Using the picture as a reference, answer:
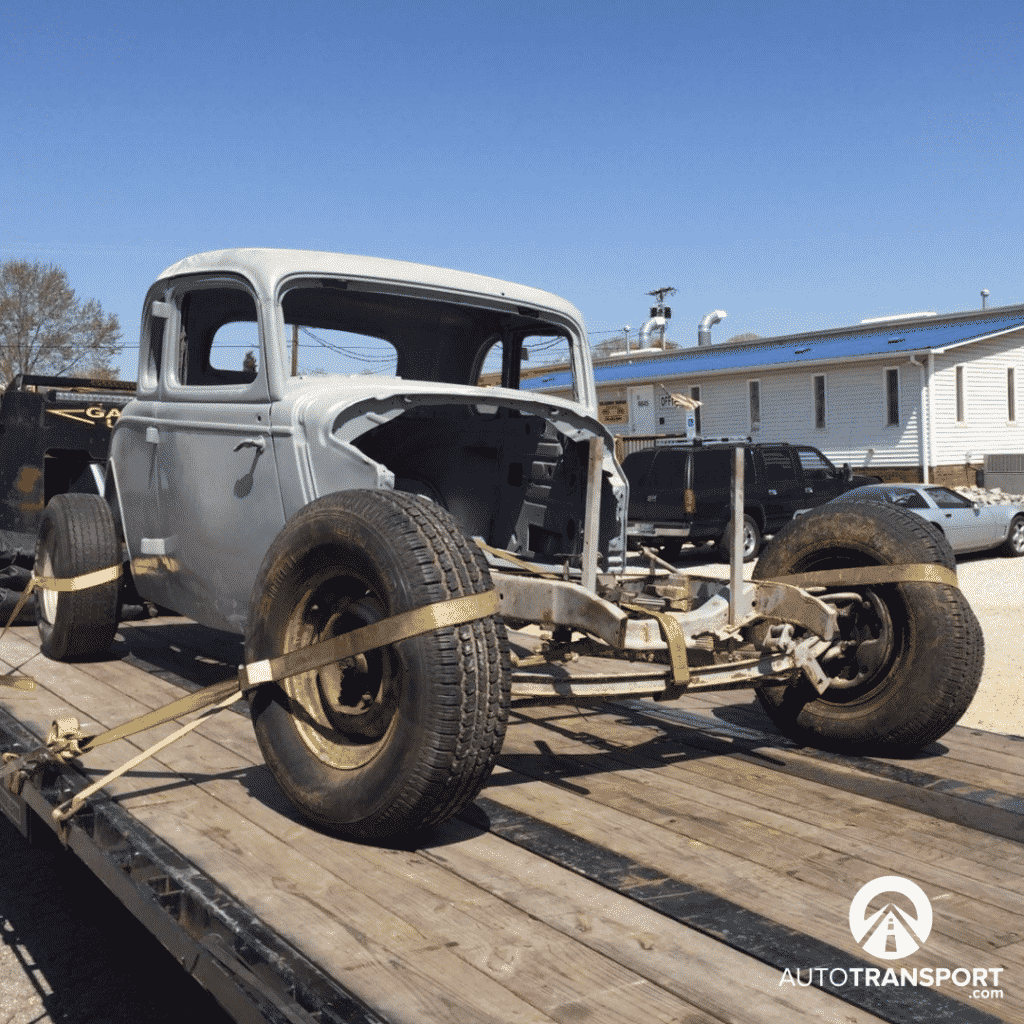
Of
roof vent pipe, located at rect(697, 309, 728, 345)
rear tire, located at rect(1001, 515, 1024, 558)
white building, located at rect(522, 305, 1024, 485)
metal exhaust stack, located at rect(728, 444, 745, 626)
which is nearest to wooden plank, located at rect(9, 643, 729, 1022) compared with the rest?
metal exhaust stack, located at rect(728, 444, 745, 626)

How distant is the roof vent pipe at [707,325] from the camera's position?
41625 millimetres

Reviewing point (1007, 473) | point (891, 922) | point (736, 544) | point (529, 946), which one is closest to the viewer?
point (529, 946)

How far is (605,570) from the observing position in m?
5.19

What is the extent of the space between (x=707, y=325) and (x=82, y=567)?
3857 centimetres

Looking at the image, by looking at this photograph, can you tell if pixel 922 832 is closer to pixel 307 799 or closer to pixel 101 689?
pixel 307 799

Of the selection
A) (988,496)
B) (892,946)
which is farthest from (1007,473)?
(892,946)

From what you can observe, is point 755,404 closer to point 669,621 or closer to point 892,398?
point 892,398

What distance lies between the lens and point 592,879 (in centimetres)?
282

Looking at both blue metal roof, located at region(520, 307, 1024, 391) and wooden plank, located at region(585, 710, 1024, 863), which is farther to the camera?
blue metal roof, located at region(520, 307, 1024, 391)

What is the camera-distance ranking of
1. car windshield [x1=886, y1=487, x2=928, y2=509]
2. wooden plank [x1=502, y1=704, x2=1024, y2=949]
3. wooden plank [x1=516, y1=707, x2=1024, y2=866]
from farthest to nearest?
car windshield [x1=886, y1=487, x2=928, y2=509]
wooden plank [x1=516, y1=707, x2=1024, y2=866]
wooden plank [x1=502, y1=704, x2=1024, y2=949]

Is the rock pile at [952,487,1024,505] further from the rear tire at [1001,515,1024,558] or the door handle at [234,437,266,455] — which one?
the door handle at [234,437,266,455]

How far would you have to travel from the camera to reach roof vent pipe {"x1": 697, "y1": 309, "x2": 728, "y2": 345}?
41.6 metres

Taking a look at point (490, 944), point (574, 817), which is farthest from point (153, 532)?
point (490, 944)

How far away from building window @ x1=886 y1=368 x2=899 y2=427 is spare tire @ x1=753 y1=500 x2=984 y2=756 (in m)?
24.6
